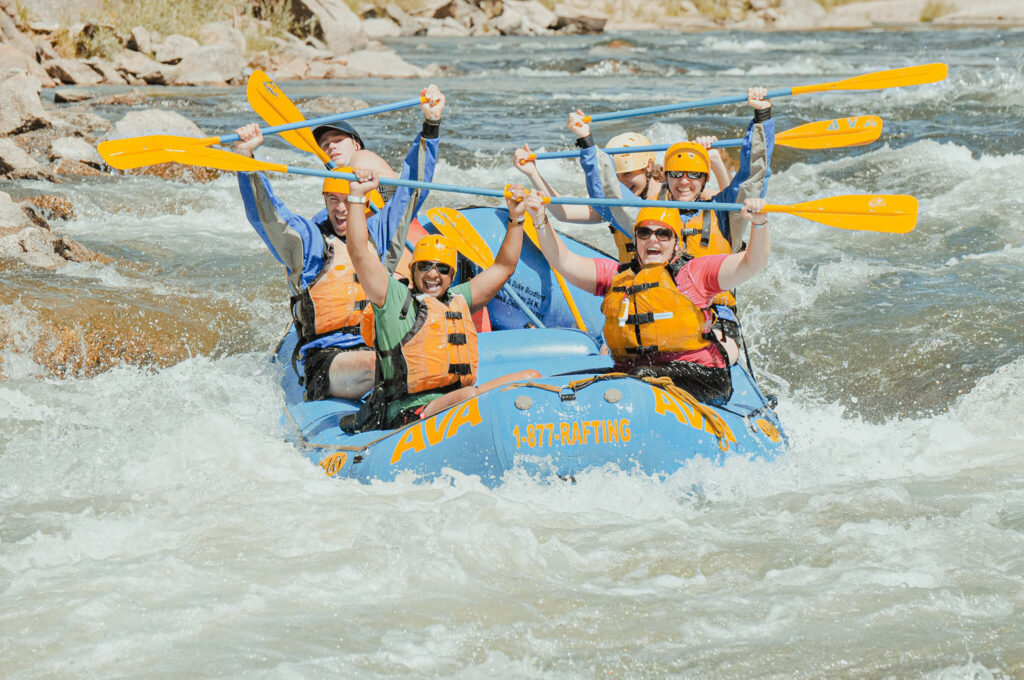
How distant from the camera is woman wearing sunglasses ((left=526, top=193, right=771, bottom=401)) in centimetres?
405

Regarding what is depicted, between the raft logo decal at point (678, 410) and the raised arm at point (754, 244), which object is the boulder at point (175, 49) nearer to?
the raised arm at point (754, 244)

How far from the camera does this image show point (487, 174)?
10.1m

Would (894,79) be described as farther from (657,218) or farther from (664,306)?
(664,306)

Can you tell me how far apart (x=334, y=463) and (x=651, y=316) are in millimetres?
1241

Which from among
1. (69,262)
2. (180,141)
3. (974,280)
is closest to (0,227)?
(69,262)

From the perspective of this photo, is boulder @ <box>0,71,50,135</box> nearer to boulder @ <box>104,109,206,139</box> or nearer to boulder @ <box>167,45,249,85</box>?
boulder @ <box>104,109,206,139</box>

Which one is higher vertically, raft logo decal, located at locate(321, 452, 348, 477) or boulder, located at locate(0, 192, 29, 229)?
boulder, located at locate(0, 192, 29, 229)

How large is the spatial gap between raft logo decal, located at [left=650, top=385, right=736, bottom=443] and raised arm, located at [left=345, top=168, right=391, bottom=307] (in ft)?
3.22

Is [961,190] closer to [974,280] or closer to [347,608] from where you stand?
[974,280]

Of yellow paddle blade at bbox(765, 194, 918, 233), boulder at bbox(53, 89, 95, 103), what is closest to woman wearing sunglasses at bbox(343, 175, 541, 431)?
yellow paddle blade at bbox(765, 194, 918, 233)

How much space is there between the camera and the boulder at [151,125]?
393 inches

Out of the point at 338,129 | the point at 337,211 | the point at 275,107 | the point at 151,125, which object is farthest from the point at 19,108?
the point at 337,211

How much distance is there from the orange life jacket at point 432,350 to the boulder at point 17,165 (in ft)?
19.0

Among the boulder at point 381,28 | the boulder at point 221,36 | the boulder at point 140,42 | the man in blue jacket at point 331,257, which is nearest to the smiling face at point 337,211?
the man in blue jacket at point 331,257
